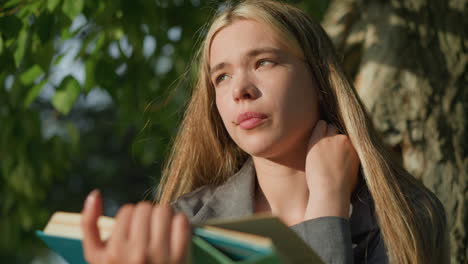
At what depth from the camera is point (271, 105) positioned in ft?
5.93

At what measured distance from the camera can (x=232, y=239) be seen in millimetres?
993

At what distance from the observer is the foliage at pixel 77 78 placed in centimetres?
261

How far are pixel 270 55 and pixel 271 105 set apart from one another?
159 millimetres

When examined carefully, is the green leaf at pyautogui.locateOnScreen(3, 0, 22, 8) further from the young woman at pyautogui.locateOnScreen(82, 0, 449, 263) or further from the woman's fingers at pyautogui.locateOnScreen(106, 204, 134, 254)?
the woman's fingers at pyautogui.locateOnScreen(106, 204, 134, 254)

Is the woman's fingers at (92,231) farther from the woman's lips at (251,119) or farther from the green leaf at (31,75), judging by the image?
the green leaf at (31,75)

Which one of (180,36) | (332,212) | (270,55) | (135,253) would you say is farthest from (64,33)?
(135,253)

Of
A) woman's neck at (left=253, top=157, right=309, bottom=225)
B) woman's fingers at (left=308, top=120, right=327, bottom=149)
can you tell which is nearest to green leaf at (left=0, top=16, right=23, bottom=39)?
woman's neck at (left=253, top=157, right=309, bottom=225)

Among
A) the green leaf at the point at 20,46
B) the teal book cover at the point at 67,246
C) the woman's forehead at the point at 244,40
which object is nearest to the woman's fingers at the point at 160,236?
the teal book cover at the point at 67,246

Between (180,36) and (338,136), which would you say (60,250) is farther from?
(180,36)

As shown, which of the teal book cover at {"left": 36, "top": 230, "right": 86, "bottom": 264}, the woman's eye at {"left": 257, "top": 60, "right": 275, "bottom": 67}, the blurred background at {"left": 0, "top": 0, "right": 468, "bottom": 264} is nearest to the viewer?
the teal book cover at {"left": 36, "top": 230, "right": 86, "bottom": 264}

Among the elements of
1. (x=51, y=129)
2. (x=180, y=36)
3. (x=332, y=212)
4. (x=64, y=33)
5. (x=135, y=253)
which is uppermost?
(x=135, y=253)

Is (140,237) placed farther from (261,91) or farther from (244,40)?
(244,40)

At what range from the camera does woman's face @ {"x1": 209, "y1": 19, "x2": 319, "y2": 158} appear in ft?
5.94

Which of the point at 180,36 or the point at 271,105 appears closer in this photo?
the point at 271,105
